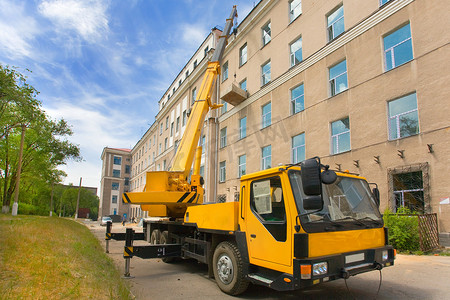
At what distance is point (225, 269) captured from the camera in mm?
5426

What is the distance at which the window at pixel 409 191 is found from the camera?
37.0 ft

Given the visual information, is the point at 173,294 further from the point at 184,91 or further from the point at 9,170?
the point at 9,170

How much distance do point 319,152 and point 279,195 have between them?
11892 mm

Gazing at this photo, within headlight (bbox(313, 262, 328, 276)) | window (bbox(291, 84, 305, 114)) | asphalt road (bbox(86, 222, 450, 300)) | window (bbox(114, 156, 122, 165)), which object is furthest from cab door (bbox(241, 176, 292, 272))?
window (bbox(114, 156, 122, 165))

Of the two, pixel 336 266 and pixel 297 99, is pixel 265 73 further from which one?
pixel 336 266

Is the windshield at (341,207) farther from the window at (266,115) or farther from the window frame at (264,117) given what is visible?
the window at (266,115)

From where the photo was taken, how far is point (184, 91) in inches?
1400

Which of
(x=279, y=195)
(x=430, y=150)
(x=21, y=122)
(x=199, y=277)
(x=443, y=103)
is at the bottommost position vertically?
(x=199, y=277)

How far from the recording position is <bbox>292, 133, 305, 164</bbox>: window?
55.8 ft

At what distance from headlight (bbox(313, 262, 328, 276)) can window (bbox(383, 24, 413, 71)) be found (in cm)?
1174

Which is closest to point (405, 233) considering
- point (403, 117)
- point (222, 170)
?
point (403, 117)

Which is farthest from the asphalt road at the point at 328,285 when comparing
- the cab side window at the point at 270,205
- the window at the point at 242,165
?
the window at the point at 242,165

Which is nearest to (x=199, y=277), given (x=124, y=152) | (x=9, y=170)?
(x=9, y=170)

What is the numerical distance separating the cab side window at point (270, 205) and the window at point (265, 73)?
56.3 feet
